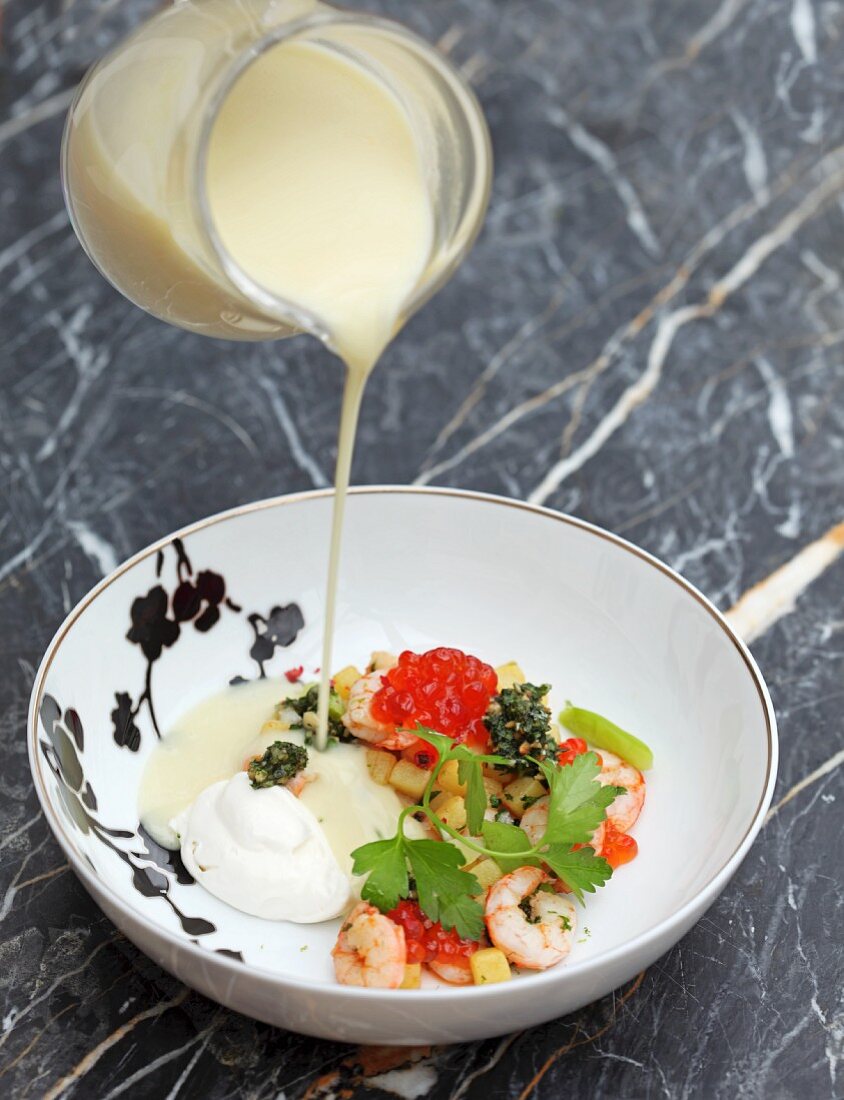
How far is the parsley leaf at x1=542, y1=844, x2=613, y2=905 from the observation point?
171cm

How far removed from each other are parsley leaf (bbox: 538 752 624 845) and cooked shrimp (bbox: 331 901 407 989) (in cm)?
25

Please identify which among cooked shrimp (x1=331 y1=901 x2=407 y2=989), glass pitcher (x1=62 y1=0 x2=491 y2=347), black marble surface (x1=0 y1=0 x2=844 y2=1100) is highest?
glass pitcher (x1=62 y1=0 x2=491 y2=347)

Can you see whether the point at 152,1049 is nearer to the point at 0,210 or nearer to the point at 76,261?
the point at 76,261

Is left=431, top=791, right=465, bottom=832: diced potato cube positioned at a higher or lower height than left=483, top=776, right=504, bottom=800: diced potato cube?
higher

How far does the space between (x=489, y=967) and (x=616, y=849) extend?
12.3 inches

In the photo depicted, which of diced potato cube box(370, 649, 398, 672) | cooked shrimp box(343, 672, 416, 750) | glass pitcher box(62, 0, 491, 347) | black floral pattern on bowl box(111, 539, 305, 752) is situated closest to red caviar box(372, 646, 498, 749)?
cooked shrimp box(343, 672, 416, 750)

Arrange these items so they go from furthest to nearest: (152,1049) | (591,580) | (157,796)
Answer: (591,580) < (157,796) < (152,1049)

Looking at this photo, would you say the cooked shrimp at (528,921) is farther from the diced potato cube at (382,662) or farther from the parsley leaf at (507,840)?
the diced potato cube at (382,662)

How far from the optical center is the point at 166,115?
4.91 feet

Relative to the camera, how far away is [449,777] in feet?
6.30

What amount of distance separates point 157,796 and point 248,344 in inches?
54.4

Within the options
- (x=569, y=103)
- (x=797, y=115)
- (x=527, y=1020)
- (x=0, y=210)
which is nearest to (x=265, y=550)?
(x=527, y=1020)

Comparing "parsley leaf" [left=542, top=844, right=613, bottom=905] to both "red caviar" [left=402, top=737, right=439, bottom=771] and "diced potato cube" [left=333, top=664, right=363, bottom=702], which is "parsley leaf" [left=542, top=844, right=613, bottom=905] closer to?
"red caviar" [left=402, top=737, right=439, bottom=771]

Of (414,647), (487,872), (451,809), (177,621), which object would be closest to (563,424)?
(414,647)
